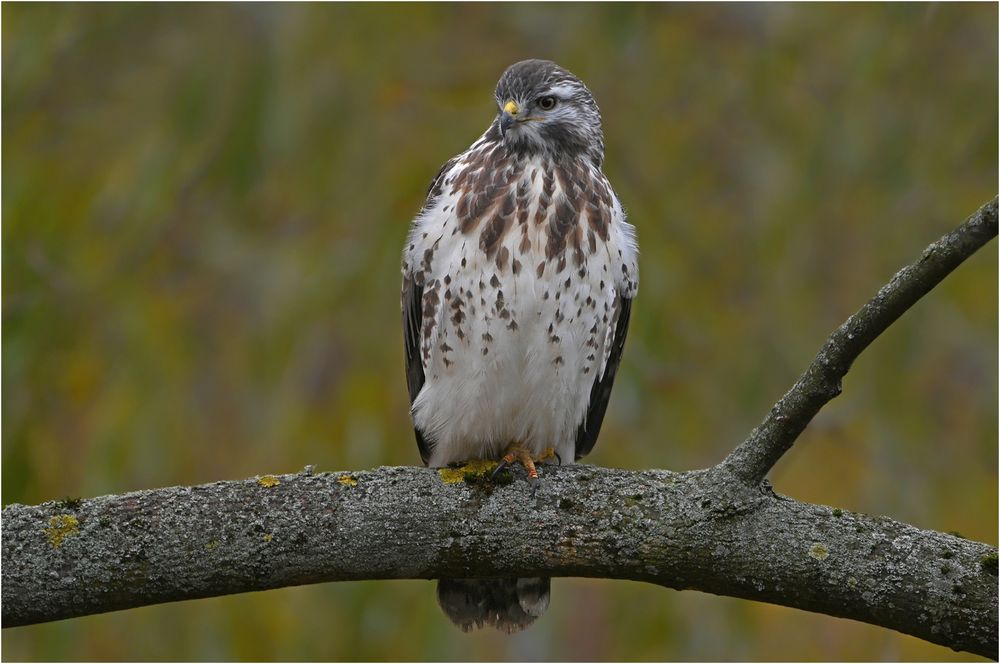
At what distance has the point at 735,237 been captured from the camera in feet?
17.8

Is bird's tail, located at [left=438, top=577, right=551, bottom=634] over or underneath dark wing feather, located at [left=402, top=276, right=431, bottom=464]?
underneath

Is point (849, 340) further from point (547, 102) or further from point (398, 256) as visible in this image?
point (398, 256)

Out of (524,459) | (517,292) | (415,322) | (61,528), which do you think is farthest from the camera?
(415,322)

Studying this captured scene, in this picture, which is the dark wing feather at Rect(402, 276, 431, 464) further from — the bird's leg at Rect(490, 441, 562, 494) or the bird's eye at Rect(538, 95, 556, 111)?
the bird's eye at Rect(538, 95, 556, 111)

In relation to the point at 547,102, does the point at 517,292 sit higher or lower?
lower

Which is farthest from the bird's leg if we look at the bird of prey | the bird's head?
the bird's head

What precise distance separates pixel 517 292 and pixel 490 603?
1.02 metres

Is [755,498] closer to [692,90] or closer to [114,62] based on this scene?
[692,90]

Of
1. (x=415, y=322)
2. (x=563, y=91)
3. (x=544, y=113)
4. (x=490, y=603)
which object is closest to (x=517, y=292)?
(x=415, y=322)

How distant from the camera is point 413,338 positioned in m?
4.38

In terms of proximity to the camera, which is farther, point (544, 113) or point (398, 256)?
point (398, 256)

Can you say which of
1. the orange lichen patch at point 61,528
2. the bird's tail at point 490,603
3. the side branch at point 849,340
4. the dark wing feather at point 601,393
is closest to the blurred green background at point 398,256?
the dark wing feather at point 601,393

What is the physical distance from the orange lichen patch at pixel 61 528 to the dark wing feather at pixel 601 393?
78.4 inches

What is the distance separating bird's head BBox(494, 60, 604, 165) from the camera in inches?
168
